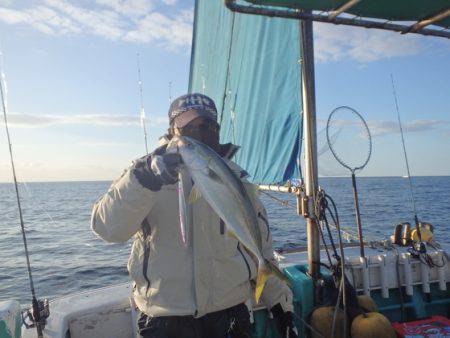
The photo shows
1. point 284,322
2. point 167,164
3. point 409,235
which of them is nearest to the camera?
point 167,164

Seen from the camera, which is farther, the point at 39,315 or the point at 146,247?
the point at 39,315

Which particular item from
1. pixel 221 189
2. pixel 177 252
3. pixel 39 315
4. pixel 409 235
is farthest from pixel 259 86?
pixel 221 189

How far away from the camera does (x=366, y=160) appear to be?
4590mm

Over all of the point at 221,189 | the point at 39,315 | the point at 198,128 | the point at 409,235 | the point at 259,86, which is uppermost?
the point at 259,86

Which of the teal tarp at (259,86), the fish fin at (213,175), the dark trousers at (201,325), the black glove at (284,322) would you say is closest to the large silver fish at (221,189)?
the fish fin at (213,175)

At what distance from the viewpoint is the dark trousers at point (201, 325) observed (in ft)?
8.91

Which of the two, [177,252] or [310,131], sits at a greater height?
[310,131]

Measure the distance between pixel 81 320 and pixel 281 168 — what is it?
132 inches

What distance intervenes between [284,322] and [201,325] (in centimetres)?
96

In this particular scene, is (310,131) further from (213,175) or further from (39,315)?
(39,315)

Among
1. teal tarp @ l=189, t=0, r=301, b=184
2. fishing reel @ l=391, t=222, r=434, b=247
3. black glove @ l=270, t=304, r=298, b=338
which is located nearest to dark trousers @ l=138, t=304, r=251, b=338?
black glove @ l=270, t=304, r=298, b=338

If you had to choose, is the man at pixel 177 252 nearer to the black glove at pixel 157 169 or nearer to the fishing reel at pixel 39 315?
the black glove at pixel 157 169

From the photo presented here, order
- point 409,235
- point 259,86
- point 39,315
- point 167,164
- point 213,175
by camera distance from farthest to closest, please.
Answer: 1. point 259,86
2. point 409,235
3. point 39,315
4. point 167,164
5. point 213,175

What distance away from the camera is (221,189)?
201 centimetres
